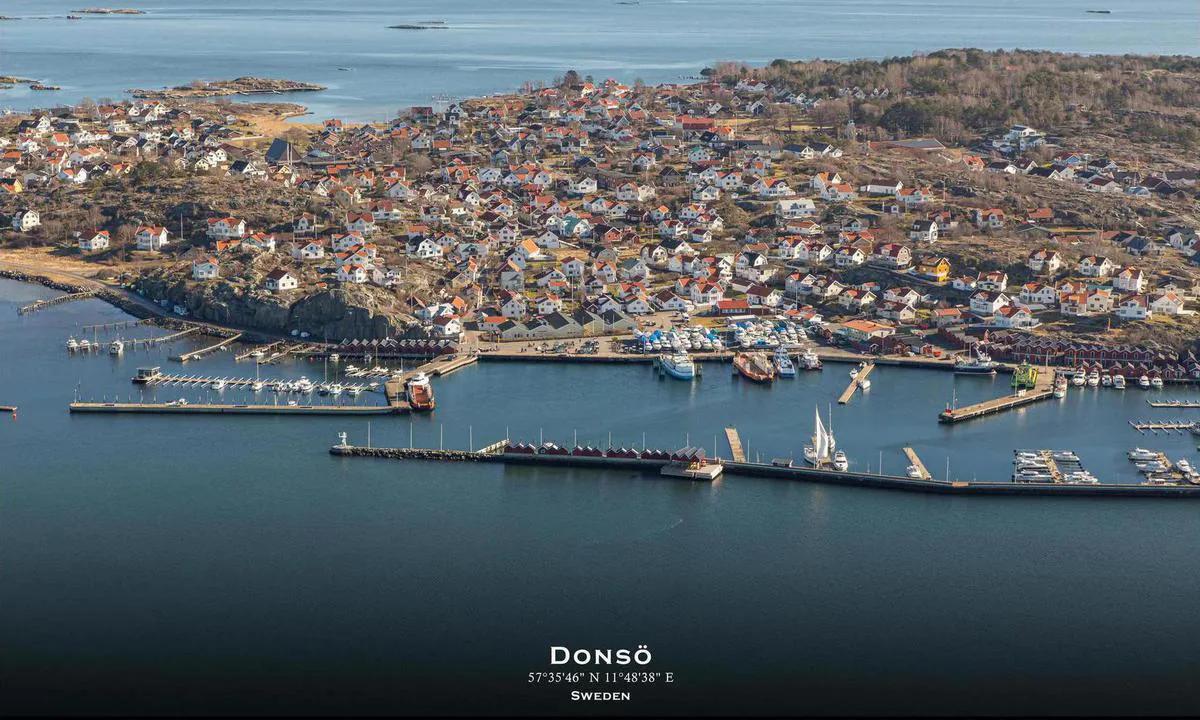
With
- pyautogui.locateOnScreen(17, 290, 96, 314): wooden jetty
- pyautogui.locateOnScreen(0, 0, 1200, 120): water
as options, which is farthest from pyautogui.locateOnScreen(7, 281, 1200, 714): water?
pyautogui.locateOnScreen(0, 0, 1200, 120): water

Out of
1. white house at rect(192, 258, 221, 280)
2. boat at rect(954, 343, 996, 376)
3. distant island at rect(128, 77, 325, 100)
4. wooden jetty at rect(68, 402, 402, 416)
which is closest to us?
wooden jetty at rect(68, 402, 402, 416)

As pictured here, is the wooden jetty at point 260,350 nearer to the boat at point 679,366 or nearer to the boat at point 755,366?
the boat at point 679,366

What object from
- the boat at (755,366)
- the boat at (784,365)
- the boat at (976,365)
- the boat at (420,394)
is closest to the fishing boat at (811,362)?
the boat at (784,365)

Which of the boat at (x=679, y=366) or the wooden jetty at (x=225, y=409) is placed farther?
the boat at (x=679, y=366)

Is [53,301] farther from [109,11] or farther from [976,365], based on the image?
[109,11]

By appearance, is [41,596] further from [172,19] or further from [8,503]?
[172,19]

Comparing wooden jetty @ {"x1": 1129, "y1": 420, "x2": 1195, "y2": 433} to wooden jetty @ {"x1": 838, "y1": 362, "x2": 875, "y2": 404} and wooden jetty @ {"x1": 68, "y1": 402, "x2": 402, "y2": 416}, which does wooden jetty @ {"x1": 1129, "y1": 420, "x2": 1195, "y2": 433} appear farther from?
wooden jetty @ {"x1": 68, "y1": 402, "x2": 402, "y2": 416}

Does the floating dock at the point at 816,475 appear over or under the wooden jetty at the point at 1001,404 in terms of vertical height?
under
